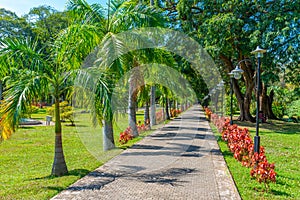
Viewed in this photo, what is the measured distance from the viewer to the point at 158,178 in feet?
21.4

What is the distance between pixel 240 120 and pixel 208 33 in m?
9.79

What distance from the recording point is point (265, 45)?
16281 millimetres

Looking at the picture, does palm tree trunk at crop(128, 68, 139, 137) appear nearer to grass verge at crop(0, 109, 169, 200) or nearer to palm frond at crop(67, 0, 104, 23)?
grass verge at crop(0, 109, 169, 200)

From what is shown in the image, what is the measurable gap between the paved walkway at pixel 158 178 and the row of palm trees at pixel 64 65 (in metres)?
1.22

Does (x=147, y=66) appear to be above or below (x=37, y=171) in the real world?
above

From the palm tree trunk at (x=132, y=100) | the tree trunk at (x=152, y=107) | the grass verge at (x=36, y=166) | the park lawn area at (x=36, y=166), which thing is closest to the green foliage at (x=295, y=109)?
the tree trunk at (x=152, y=107)

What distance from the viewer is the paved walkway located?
539 centimetres

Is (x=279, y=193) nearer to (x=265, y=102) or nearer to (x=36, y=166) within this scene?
(x=36, y=166)

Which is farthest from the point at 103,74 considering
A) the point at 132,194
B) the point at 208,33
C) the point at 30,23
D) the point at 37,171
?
the point at 30,23

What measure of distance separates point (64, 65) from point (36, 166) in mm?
3075

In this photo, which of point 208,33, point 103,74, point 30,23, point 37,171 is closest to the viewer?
point 103,74

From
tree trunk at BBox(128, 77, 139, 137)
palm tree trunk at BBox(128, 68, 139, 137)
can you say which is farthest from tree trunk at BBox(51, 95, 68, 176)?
tree trunk at BBox(128, 77, 139, 137)

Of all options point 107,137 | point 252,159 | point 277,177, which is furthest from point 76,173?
point 277,177

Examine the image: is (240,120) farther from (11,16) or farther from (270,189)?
(11,16)
